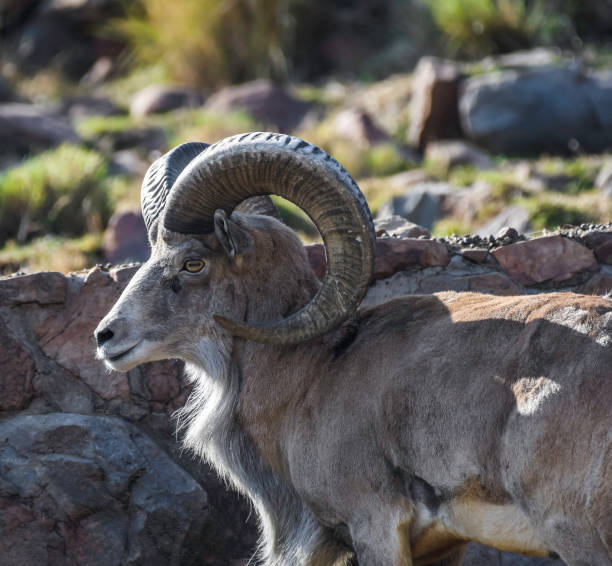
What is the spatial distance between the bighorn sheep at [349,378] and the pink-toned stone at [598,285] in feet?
4.87

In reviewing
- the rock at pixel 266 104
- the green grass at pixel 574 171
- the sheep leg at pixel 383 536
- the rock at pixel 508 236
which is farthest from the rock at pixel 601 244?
the rock at pixel 266 104

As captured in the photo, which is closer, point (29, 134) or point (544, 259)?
point (544, 259)

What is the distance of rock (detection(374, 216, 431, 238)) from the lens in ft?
23.7

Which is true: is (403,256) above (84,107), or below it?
above

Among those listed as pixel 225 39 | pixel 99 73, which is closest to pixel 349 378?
pixel 225 39

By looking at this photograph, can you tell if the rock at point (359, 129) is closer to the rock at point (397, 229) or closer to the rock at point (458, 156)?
the rock at point (458, 156)

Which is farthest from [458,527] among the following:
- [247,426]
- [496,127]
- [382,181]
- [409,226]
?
[496,127]

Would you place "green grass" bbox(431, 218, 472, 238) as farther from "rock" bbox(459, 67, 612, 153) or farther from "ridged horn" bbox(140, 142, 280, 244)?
"ridged horn" bbox(140, 142, 280, 244)

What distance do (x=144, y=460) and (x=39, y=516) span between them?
2.26 feet

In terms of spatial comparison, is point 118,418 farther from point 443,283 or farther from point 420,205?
point 420,205

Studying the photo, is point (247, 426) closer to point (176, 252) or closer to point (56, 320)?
point (176, 252)

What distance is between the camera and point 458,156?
14.0 meters

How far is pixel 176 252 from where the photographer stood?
556 cm

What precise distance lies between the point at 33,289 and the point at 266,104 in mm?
11653
